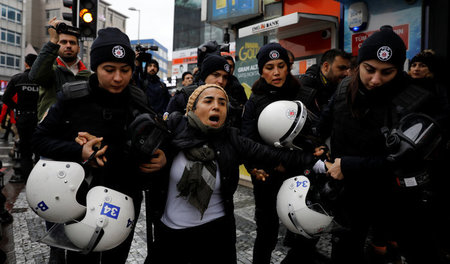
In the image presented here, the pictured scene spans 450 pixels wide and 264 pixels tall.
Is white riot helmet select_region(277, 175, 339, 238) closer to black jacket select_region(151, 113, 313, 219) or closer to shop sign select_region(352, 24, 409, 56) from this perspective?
black jacket select_region(151, 113, 313, 219)

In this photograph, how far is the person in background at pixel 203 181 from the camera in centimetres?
210

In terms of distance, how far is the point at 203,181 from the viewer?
81.5 inches

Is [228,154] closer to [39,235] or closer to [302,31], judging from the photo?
[39,235]

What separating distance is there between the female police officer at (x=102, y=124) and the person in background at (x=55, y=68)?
900mm

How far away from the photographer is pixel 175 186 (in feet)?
7.13

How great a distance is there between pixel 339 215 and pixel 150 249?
140cm

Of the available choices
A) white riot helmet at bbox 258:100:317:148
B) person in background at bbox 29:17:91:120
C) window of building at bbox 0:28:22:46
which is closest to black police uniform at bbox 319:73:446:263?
white riot helmet at bbox 258:100:317:148

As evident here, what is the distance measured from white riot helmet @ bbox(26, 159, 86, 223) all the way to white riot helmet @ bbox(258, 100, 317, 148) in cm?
132

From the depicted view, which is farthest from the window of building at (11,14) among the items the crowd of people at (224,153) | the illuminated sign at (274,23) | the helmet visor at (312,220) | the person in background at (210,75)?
the helmet visor at (312,220)

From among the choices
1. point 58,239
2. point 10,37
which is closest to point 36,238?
point 58,239

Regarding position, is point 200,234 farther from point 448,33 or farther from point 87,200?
point 448,33

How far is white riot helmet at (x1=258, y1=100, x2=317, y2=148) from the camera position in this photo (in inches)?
88.4

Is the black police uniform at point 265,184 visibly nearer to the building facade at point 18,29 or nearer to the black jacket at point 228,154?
the black jacket at point 228,154

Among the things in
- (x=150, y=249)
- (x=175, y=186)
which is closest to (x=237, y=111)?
(x=175, y=186)
